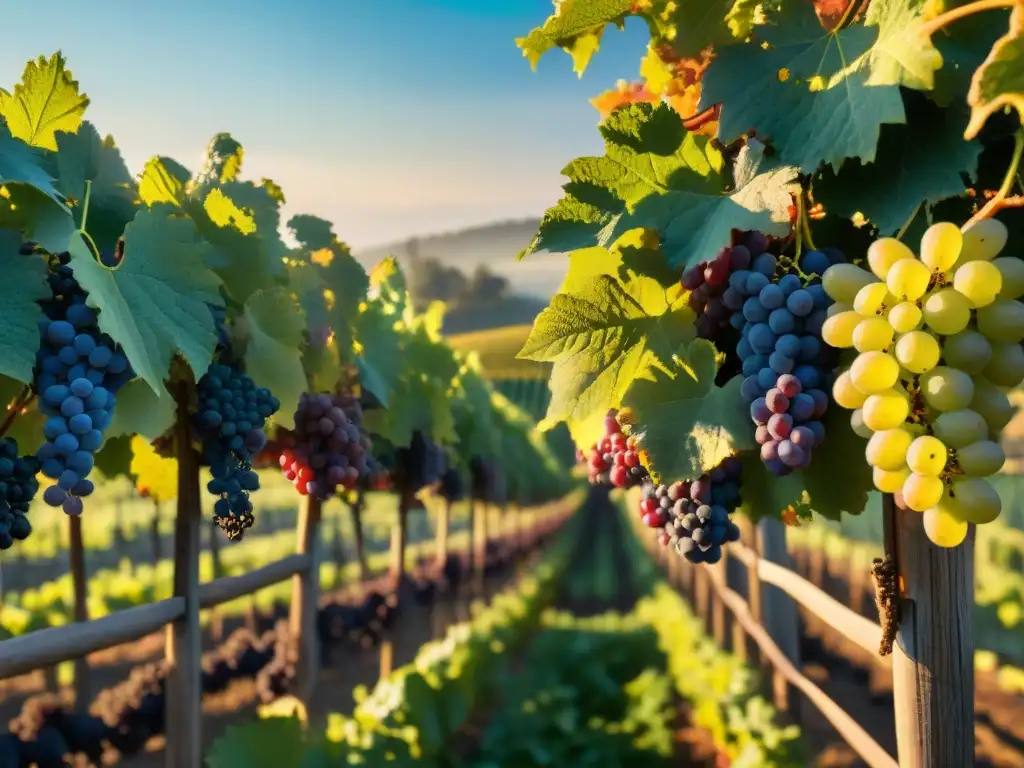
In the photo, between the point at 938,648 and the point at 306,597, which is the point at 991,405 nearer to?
the point at 938,648

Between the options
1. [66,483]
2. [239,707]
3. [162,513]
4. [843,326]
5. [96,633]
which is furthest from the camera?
[162,513]

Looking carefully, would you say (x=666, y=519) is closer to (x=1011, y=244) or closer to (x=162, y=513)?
(x=1011, y=244)

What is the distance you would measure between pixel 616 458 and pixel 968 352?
67 cm

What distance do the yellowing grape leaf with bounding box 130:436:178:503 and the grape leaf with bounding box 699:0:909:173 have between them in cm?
174

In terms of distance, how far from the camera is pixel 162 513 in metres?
Result: 22.8

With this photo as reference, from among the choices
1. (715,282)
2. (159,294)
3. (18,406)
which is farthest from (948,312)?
(18,406)

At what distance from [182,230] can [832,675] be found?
302 inches

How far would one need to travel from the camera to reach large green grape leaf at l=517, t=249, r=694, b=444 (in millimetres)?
1372

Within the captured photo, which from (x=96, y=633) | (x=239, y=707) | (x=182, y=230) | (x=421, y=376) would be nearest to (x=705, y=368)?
(x=182, y=230)

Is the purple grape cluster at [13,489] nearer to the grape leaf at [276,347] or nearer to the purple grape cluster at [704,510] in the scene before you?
the grape leaf at [276,347]

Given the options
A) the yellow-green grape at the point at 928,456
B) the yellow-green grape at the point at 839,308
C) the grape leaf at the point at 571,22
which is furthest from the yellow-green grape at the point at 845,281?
the grape leaf at the point at 571,22

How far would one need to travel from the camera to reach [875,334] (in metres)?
1.02

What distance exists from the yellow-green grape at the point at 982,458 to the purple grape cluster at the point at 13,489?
1286mm

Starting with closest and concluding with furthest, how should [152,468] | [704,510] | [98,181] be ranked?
[704,510] → [98,181] → [152,468]
